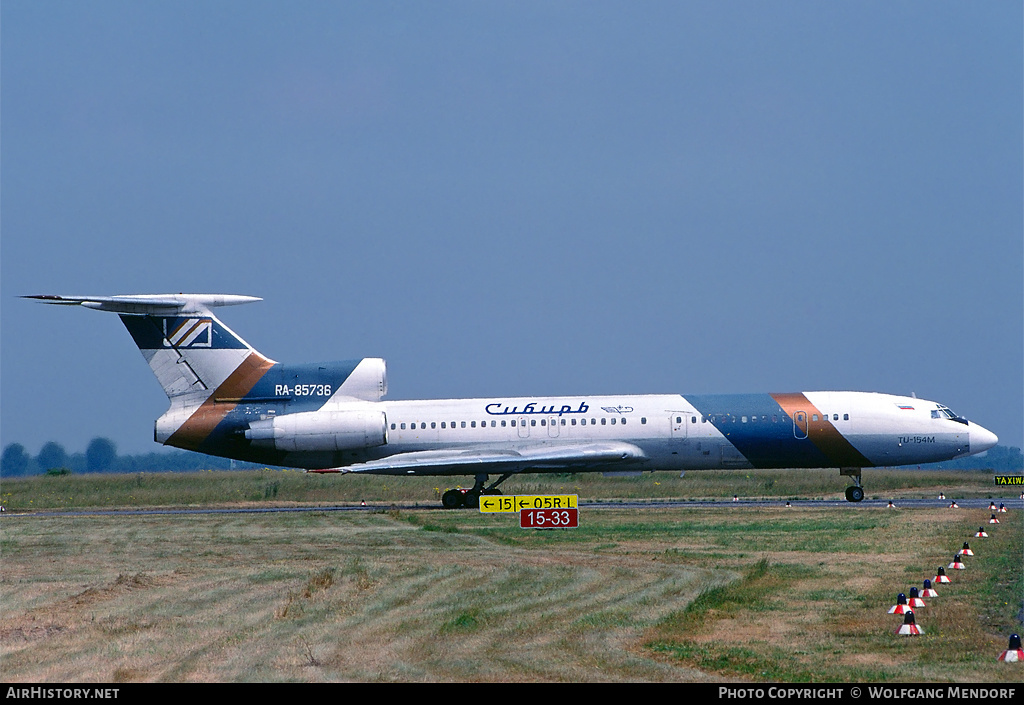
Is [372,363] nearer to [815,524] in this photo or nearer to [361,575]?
[815,524]

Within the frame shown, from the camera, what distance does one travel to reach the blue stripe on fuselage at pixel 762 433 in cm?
3488

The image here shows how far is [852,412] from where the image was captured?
116ft

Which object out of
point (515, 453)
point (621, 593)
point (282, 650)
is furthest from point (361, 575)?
point (515, 453)

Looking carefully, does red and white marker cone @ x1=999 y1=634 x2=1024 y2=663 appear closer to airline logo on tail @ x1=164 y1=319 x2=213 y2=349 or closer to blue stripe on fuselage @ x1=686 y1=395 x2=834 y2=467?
blue stripe on fuselage @ x1=686 y1=395 x2=834 y2=467

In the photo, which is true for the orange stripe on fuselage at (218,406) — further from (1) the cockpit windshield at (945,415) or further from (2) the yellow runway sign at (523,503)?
(1) the cockpit windshield at (945,415)

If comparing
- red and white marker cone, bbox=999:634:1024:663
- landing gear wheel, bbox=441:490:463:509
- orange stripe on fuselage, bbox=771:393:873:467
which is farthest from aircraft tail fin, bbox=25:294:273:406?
red and white marker cone, bbox=999:634:1024:663

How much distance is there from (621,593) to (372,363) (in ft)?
68.7

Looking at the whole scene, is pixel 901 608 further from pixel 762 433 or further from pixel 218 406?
pixel 218 406

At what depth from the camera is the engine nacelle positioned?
3506cm

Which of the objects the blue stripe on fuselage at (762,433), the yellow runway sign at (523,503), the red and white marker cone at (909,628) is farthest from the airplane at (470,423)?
the red and white marker cone at (909,628)

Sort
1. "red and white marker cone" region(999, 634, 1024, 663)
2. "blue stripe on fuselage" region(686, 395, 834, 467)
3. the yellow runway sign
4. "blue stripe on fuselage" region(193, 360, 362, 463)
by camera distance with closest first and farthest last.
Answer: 1. "red and white marker cone" region(999, 634, 1024, 663)
2. the yellow runway sign
3. "blue stripe on fuselage" region(686, 395, 834, 467)
4. "blue stripe on fuselage" region(193, 360, 362, 463)

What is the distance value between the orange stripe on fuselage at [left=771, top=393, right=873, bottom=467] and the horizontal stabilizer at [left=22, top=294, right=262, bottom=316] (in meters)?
17.1

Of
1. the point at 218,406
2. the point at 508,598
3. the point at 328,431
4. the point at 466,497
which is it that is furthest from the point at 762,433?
the point at 508,598

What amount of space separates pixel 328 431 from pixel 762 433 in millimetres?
13360
